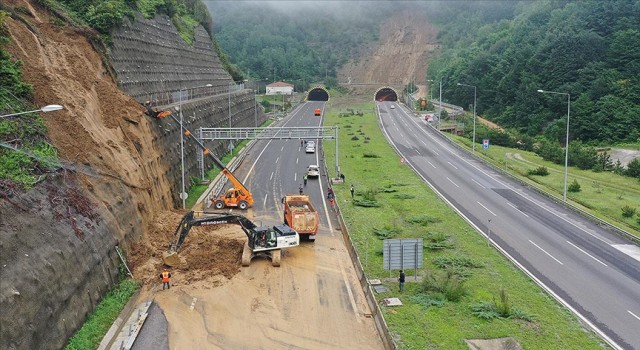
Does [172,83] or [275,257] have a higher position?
[172,83]

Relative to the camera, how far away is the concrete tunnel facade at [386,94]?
166 metres

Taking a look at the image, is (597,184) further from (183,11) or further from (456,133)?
(183,11)

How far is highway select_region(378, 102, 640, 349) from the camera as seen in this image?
Result: 955 inches

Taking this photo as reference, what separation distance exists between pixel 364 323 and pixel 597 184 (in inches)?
1671

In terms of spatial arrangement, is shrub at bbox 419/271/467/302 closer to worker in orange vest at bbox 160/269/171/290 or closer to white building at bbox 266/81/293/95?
worker in orange vest at bbox 160/269/171/290

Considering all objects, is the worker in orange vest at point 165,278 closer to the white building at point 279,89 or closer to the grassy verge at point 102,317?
the grassy verge at point 102,317

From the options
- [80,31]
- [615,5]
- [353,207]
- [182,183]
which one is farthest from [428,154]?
[615,5]

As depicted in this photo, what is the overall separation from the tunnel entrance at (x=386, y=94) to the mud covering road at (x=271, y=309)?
13854 cm

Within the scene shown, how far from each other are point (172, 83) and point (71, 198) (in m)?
38.3

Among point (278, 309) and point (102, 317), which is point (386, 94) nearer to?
point (278, 309)

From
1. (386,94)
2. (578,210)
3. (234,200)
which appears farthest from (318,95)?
(578,210)

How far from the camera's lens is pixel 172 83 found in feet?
201

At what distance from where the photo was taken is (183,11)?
92.8 m

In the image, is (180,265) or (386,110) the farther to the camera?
(386,110)
